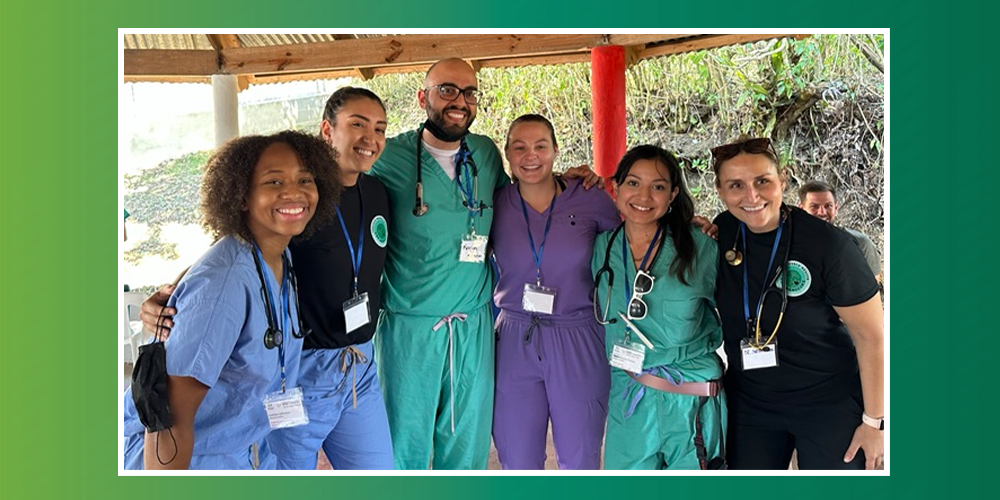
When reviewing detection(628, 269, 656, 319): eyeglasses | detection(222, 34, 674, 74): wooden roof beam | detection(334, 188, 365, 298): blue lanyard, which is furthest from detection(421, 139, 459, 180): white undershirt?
detection(222, 34, 674, 74): wooden roof beam

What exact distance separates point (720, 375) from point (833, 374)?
0.35 m

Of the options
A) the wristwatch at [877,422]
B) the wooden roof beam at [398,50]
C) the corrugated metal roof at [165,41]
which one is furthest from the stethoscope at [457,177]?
the corrugated metal roof at [165,41]

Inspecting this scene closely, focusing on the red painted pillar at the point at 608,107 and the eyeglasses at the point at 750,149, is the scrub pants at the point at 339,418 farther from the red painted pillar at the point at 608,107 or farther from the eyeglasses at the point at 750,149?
the red painted pillar at the point at 608,107

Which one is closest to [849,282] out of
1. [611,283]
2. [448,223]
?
[611,283]

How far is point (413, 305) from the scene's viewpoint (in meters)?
2.69

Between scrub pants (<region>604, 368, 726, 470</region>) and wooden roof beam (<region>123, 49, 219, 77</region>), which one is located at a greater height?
wooden roof beam (<region>123, 49, 219, 77</region>)

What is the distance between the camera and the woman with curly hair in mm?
1724

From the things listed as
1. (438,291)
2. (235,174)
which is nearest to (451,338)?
(438,291)

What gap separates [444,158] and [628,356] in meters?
1.02

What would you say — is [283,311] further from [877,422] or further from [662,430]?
[877,422]

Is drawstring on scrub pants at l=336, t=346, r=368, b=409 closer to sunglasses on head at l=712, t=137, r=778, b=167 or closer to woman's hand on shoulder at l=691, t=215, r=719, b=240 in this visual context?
woman's hand on shoulder at l=691, t=215, r=719, b=240

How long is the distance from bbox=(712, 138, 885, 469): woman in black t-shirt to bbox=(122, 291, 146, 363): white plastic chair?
4917mm

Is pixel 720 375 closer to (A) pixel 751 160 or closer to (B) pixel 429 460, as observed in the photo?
(A) pixel 751 160

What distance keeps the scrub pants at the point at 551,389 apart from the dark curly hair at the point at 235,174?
1009 millimetres
